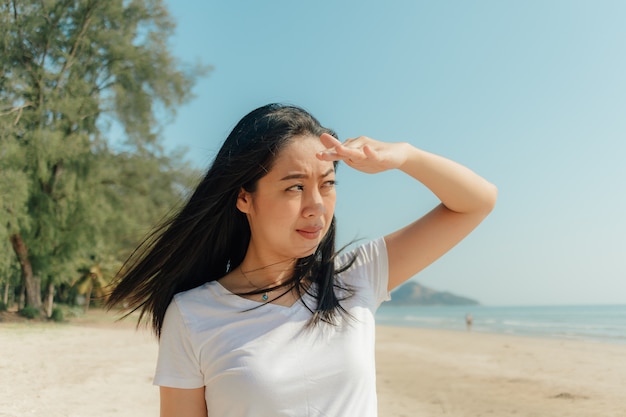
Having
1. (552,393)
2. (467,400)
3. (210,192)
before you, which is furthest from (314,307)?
(552,393)

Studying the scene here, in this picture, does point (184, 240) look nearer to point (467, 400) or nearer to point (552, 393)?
point (467, 400)

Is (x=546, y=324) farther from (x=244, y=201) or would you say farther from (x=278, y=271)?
(x=244, y=201)

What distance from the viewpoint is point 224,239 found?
93.1 inches

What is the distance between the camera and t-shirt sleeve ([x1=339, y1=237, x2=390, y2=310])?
2.21 metres

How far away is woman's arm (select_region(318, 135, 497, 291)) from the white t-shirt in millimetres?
304

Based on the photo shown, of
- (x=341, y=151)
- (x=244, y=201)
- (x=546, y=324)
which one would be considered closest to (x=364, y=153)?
(x=341, y=151)

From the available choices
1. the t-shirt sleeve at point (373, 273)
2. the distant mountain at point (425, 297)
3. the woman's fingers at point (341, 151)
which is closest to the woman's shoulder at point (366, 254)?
the t-shirt sleeve at point (373, 273)

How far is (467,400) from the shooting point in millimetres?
9859

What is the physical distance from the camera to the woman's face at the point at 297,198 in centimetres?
198

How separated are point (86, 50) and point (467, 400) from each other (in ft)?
59.7

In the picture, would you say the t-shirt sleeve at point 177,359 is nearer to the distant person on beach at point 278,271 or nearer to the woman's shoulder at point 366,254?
the distant person on beach at point 278,271

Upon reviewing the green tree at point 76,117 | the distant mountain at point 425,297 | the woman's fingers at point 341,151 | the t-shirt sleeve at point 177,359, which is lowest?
the distant mountain at point 425,297

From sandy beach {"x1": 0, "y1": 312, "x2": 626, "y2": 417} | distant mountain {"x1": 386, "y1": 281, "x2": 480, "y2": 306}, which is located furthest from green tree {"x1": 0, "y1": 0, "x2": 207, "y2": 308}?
distant mountain {"x1": 386, "y1": 281, "x2": 480, "y2": 306}

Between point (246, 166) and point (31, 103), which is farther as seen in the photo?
point (31, 103)
